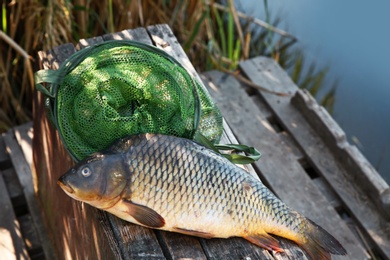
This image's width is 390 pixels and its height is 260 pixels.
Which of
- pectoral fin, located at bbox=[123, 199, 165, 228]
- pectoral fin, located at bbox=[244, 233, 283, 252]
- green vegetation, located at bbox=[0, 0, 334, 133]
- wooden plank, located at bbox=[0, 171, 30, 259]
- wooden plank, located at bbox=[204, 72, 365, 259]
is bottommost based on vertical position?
wooden plank, located at bbox=[0, 171, 30, 259]

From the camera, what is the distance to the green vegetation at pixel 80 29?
301 cm

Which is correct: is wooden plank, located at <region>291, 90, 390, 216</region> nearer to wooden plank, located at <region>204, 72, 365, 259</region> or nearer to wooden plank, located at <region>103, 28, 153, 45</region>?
wooden plank, located at <region>204, 72, 365, 259</region>

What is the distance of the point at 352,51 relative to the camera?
4.30 m

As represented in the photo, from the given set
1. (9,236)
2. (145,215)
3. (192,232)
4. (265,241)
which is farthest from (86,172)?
(9,236)

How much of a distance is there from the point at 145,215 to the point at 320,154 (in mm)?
1621

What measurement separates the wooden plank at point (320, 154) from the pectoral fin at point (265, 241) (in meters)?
1.22

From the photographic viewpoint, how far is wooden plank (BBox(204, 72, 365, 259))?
2938 mm

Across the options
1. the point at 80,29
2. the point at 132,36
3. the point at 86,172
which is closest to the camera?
the point at 86,172

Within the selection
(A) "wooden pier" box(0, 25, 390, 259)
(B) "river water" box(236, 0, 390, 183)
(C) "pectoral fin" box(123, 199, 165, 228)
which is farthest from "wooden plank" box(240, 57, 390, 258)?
(C) "pectoral fin" box(123, 199, 165, 228)

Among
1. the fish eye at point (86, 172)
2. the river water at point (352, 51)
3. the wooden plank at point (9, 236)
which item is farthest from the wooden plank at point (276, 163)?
the fish eye at point (86, 172)

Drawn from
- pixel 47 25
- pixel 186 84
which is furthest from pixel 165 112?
pixel 47 25

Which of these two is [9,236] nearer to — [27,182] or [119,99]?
[27,182]

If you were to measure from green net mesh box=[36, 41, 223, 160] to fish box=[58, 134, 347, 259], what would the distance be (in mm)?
104

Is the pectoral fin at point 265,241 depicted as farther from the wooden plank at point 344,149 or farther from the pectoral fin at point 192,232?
the wooden plank at point 344,149
